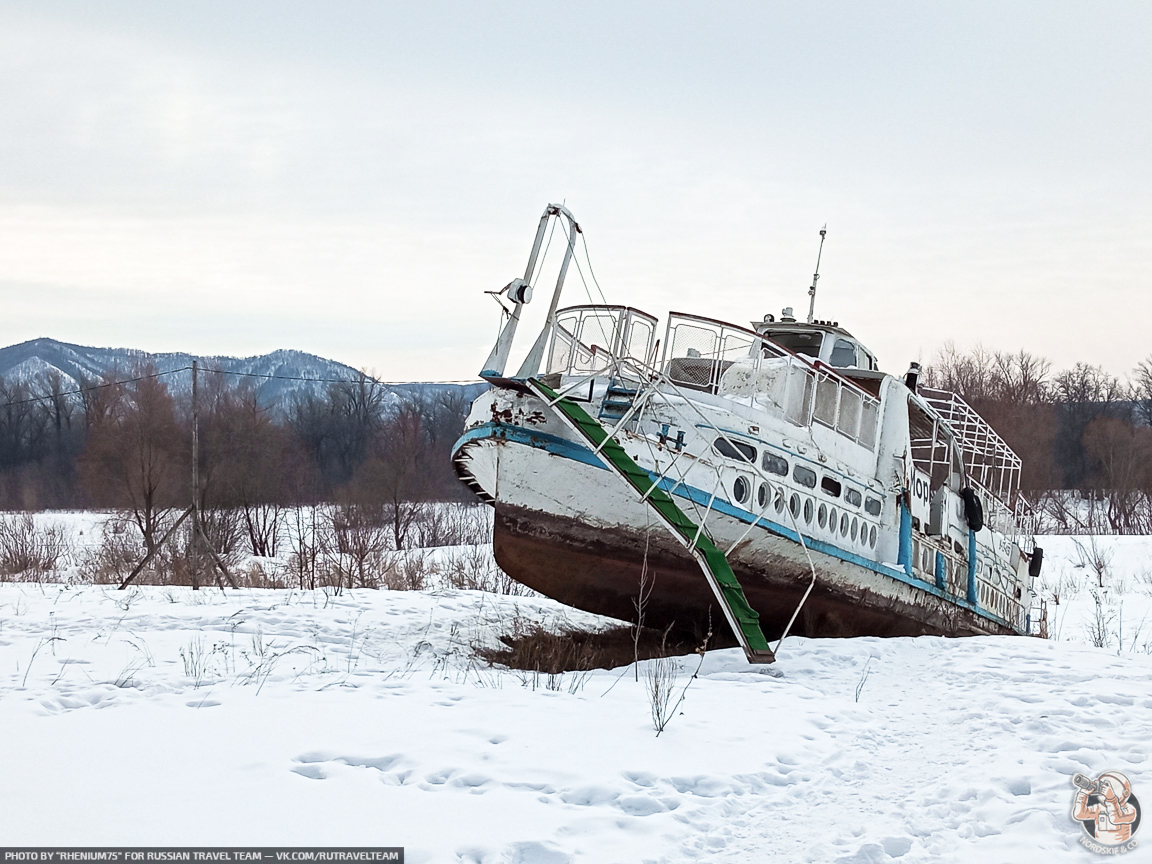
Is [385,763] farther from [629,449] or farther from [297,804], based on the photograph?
[629,449]

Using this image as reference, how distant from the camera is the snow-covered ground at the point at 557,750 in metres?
4.27

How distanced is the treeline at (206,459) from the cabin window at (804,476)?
21975 mm

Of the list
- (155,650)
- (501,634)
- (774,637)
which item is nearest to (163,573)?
(501,634)

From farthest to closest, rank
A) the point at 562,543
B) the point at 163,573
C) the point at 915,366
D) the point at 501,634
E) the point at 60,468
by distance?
1. the point at 60,468
2. the point at 163,573
3. the point at 915,366
4. the point at 501,634
5. the point at 562,543

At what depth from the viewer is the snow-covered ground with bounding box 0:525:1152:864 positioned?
Result: 4273 mm

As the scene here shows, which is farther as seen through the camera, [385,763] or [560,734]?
[560,734]

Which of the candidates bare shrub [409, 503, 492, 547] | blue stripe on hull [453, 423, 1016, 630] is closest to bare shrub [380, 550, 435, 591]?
blue stripe on hull [453, 423, 1016, 630]

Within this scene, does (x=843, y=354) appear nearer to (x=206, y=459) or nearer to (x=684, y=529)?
(x=684, y=529)

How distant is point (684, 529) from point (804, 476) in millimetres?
2505

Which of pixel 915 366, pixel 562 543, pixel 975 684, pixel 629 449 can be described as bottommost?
pixel 975 684

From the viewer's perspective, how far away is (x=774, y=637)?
12.1m

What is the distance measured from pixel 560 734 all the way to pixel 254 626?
601 centimetres

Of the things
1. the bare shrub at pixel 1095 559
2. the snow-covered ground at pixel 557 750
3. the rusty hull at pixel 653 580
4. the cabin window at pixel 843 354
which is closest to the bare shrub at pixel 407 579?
the rusty hull at pixel 653 580

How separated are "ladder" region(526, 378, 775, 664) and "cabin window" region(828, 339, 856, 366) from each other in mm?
5947
